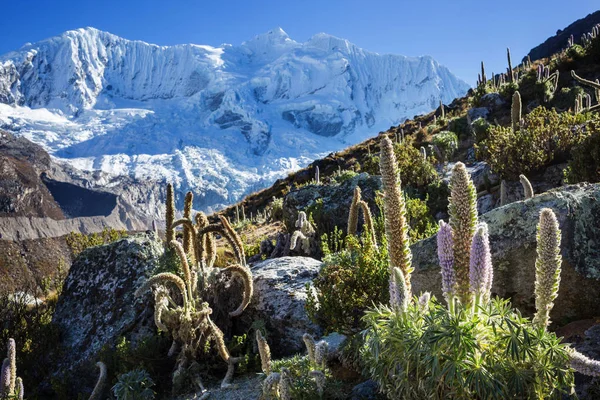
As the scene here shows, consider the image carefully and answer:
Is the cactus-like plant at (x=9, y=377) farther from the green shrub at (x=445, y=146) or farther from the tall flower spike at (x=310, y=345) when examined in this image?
the green shrub at (x=445, y=146)

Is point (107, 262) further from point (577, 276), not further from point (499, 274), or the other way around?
point (577, 276)

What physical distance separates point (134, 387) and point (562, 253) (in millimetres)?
4301

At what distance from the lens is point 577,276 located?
147 inches

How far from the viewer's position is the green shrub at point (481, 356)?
7.53 ft

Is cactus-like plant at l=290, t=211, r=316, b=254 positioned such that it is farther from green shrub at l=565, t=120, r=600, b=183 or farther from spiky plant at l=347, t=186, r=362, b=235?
green shrub at l=565, t=120, r=600, b=183

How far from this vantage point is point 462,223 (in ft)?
7.91

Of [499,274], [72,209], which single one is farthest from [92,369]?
[72,209]

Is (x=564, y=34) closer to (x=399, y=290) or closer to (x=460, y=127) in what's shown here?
(x=460, y=127)

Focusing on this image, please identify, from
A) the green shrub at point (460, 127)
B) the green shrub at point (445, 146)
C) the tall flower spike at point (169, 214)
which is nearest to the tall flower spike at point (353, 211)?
the tall flower spike at point (169, 214)

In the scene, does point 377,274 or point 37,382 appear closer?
point 377,274

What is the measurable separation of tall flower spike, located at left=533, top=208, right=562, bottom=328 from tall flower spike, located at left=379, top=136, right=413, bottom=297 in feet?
2.33

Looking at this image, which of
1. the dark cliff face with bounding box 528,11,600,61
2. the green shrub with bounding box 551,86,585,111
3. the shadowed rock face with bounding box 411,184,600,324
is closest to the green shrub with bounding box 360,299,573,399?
the shadowed rock face with bounding box 411,184,600,324

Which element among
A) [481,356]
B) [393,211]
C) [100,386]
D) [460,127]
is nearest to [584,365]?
[481,356]

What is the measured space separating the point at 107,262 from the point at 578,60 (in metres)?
28.0
